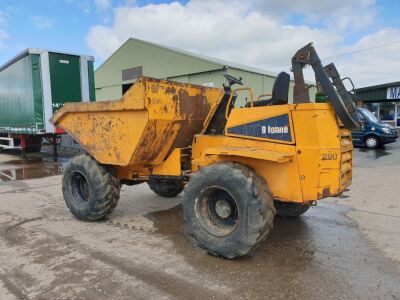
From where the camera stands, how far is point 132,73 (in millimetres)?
29234

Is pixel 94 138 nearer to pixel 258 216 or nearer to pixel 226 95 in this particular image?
pixel 226 95

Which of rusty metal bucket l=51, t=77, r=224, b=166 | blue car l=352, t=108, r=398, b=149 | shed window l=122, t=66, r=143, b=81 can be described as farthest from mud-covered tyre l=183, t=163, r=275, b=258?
shed window l=122, t=66, r=143, b=81

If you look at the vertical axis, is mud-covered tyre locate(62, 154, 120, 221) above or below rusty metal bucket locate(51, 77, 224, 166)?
below

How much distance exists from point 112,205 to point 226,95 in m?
2.28

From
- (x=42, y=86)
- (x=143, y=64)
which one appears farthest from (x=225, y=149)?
(x=143, y=64)

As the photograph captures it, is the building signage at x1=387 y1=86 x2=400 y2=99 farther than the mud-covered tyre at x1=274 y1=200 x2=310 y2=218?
Yes

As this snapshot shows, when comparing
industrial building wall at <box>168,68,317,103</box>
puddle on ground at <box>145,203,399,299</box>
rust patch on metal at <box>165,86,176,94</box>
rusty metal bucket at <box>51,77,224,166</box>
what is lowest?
puddle on ground at <box>145,203,399,299</box>

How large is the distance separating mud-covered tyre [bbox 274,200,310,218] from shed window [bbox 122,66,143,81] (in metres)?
24.6

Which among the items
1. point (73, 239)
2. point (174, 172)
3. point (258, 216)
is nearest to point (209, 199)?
point (258, 216)

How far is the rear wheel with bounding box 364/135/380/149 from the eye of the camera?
55.9 ft

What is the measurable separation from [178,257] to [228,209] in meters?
0.77

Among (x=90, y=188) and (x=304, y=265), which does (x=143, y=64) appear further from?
(x=304, y=265)

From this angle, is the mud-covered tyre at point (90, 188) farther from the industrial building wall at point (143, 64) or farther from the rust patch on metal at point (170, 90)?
the industrial building wall at point (143, 64)

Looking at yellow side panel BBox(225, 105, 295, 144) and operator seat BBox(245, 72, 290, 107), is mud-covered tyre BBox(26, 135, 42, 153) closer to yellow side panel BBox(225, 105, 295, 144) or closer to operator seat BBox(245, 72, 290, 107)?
yellow side panel BBox(225, 105, 295, 144)
